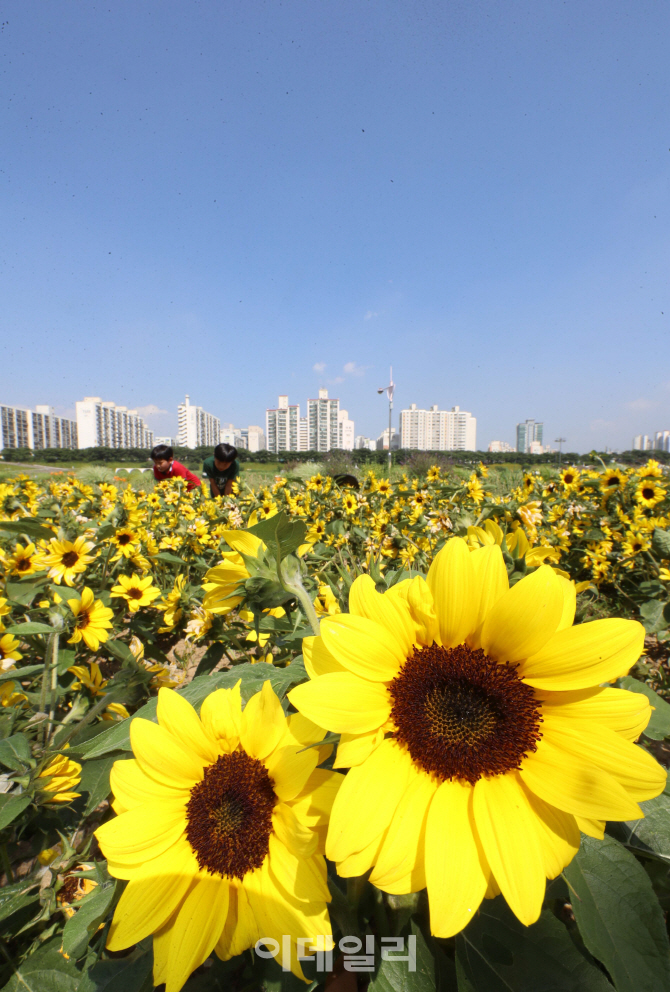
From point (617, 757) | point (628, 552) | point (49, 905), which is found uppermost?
point (617, 757)

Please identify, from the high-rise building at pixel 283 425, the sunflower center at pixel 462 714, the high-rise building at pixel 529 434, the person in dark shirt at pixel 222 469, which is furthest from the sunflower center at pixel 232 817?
the high-rise building at pixel 283 425

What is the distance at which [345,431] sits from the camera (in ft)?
253

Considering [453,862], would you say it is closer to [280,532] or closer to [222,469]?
[280,532]

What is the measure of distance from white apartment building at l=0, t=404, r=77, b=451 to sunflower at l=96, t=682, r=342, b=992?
69048 mm

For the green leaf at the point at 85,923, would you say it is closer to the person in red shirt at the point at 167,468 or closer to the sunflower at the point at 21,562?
the sunflower at the point at 21,562

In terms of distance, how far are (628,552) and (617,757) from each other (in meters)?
3.64

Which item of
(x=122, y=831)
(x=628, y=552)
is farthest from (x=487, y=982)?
(x=628, y=552)

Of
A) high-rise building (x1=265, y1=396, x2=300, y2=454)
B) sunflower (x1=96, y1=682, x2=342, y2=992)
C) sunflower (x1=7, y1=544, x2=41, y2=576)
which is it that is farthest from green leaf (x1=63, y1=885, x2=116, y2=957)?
high-rise building (x1=265, y1=396, x2=300, y2=454)

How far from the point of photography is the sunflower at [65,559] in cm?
193

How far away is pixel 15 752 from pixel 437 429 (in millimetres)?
88406

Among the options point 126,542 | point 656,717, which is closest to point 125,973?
point 656,717

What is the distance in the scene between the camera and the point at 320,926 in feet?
1.72

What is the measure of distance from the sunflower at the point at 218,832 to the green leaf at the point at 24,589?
172 cm

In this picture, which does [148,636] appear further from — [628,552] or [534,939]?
[628,552]
